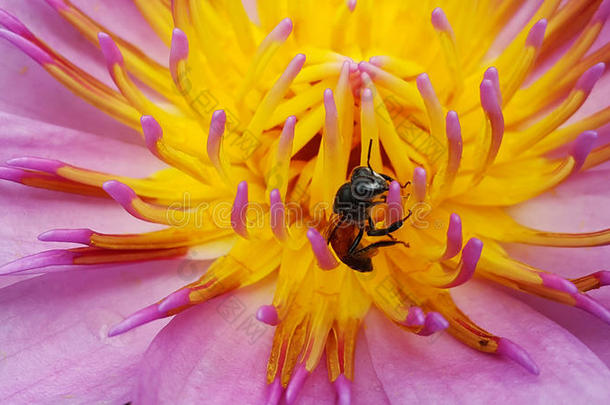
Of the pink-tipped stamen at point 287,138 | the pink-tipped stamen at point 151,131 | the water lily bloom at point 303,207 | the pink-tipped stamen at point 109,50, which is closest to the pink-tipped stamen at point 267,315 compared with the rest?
the water lily bloom at point 303,207

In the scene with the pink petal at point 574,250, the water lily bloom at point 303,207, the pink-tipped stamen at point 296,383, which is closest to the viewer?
the pink-tipped stamen at point 296,383

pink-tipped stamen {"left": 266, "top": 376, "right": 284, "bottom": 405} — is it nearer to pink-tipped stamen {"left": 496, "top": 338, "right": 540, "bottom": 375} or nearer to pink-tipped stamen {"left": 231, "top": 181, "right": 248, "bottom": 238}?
pink-tipped stamen {"left": 231, "top": 181, "right": 248, "bottom": 238}

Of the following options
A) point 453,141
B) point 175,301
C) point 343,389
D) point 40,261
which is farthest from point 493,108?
point 40,261

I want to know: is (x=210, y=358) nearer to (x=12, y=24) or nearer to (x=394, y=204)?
(x=394, y=204)

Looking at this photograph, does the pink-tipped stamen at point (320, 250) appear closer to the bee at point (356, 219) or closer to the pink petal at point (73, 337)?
the bee at point (356, 219)

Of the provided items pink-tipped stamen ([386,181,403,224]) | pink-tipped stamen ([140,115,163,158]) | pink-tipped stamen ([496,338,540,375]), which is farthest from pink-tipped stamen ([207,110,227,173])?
pink-tipped stamen ([496,338,540,375])

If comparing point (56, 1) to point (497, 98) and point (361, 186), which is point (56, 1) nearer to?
point (361, 186)

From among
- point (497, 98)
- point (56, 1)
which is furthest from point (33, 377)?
point (497, 98)
